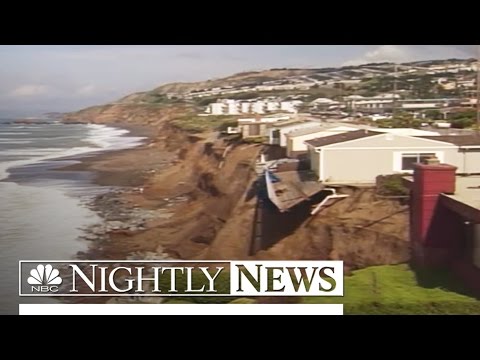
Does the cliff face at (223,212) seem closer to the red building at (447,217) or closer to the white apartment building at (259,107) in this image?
the red building at (447,217)

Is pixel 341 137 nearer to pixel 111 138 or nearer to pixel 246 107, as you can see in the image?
pixel 246 107

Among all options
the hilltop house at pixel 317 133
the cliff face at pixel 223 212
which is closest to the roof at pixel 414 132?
the hilltop house at pixel 317 133

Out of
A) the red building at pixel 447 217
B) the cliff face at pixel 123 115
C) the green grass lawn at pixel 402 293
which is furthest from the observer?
the cliff face at pixel 123 115

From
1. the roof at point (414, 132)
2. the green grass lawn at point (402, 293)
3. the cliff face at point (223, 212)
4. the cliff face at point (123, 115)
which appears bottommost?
the green grass lawn at point (402, 293)

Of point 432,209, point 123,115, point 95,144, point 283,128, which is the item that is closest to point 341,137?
point 283,128

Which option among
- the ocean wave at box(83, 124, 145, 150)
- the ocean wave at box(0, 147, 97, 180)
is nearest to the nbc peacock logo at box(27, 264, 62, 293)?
the ocean wave at box(0, 147, 97, 180)
